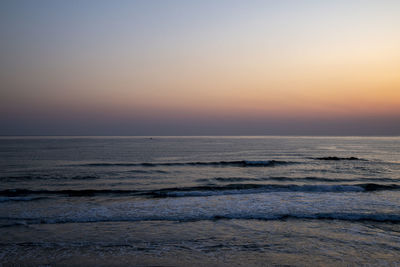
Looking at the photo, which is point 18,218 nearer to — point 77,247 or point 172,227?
point 77,247

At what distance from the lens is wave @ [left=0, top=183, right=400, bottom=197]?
18078 millimetres

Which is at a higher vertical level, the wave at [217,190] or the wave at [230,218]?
the wave at [230,218]

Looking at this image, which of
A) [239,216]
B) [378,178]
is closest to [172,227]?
[239,216]

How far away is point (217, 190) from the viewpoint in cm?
1959

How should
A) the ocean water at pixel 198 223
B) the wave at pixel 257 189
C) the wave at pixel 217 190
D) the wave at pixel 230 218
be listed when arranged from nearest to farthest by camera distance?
the ocean water at pixel 198 223, the wave at pixel 230 218, the wave at pixel 217 190, the wave at pixel 257 189

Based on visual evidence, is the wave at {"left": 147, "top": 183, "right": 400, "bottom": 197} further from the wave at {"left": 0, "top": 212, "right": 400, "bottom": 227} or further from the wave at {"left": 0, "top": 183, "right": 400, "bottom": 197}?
the wave at {"left": 0, "top": 212, "right": 400, "bottom": 227}

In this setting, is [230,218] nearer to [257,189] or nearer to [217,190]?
[217,190]

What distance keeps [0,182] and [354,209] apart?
24.9m

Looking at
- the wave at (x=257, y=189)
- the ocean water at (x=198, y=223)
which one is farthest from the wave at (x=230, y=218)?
the wave at (x=257, y=189)

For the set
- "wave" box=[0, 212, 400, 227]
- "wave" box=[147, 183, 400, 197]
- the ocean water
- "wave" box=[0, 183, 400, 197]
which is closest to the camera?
the ocean water

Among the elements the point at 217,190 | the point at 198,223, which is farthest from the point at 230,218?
the point at 217,190

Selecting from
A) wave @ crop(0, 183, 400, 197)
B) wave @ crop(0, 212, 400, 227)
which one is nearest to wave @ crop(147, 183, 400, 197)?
wave @ crop(0, 183, 400, 197)

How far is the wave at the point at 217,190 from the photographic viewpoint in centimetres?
1808

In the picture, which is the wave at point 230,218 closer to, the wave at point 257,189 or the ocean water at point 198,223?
the ocean water at point 198,223
